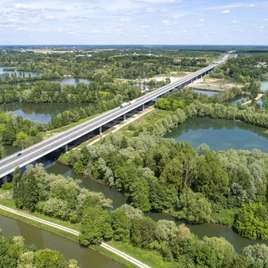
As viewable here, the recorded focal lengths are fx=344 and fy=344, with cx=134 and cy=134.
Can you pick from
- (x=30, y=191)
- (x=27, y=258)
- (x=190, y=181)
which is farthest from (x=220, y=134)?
(x=27, y=258)

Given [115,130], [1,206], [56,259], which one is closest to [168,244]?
[56,259]

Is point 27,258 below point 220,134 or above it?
above

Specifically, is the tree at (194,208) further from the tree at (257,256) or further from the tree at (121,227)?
the tree at (257,256)

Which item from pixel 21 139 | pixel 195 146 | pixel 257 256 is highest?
pixel 21 139

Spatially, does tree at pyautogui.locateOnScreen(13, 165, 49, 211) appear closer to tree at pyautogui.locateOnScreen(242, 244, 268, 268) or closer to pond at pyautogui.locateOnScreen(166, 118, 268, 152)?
tree at pyautogui.locateOnScreen(242, 244, 268, 268)

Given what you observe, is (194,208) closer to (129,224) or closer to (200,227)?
(200,227)

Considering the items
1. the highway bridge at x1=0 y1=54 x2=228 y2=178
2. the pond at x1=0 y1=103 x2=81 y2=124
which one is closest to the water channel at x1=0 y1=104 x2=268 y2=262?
the highway bridge at x1=0 y1=54 x2=228 y2=178
